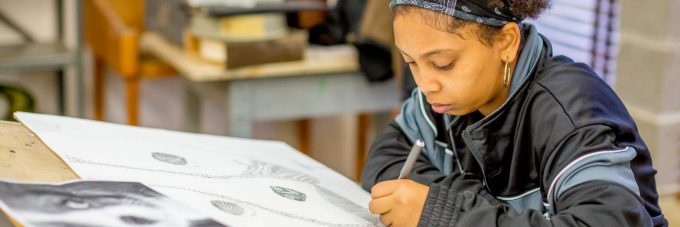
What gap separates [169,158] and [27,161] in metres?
0.18

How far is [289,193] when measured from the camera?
1.18 metres

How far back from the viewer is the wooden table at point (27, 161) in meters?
1.08

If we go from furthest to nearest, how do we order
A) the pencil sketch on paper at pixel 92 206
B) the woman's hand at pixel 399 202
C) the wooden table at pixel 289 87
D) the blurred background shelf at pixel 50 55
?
1. the blurred background shelf at pixel 50 55
2. the wooden table at pixel 289 87
3. the woman's hand at pixel 399 202
4. the pencil sketch on paper at pixel 92 206

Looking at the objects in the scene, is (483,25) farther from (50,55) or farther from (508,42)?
(50,55)

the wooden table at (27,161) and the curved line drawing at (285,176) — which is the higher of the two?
the wooden table at (27,161)

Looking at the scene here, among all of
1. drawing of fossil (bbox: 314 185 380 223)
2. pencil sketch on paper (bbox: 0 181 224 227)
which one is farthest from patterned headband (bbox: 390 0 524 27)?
pencil sketch on paper (bbox: 0 181 224 227)

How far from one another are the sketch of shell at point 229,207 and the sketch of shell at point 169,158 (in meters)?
0.17

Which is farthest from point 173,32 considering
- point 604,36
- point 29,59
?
point 604,36

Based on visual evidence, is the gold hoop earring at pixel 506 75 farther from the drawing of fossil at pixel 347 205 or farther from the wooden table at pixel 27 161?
the wooden table at pixel 27 161

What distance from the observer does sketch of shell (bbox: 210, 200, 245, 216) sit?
40.7 inches

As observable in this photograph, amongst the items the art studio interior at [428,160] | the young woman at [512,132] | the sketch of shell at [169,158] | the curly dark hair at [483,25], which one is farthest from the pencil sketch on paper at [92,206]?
the curly dark hair at [483,25]

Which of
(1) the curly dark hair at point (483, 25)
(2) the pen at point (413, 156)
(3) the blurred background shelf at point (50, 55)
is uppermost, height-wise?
(1) the curly dark hair at point (483, 25)

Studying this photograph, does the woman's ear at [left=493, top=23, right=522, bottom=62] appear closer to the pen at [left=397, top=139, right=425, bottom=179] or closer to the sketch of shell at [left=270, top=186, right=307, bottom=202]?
the pen at [left=397, top=139, right=425, bottom=179]

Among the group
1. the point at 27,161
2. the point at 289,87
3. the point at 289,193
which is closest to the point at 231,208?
the point at 289,193
